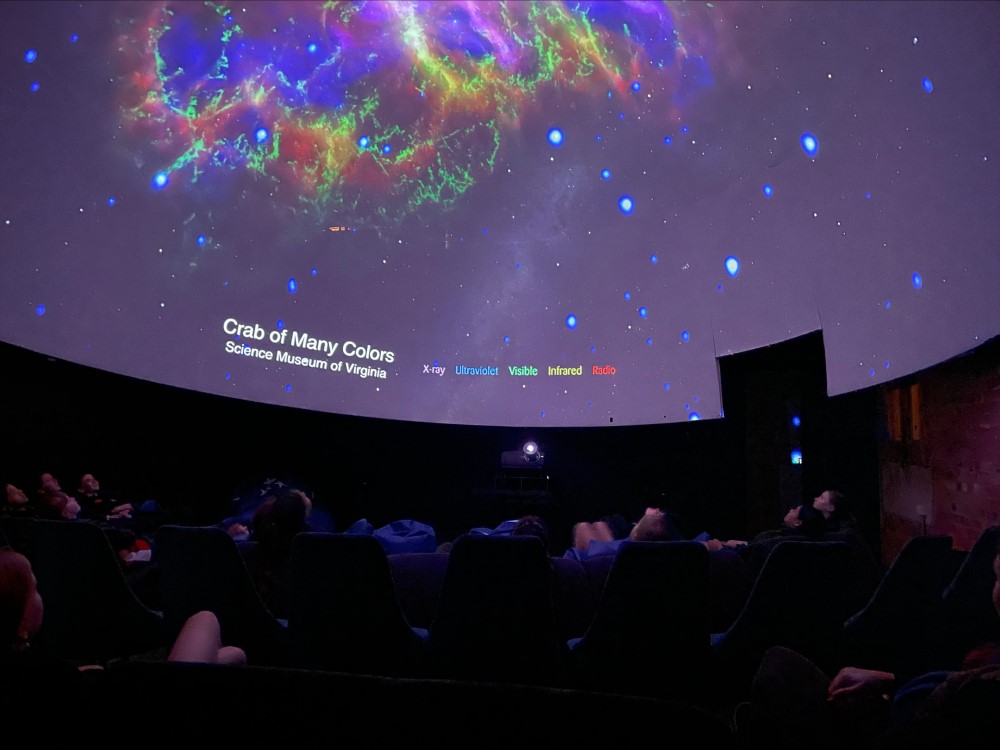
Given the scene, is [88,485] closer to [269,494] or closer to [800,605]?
[269,494]

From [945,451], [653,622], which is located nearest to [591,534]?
[945,451]

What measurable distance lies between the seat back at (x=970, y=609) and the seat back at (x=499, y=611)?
1.63 meters

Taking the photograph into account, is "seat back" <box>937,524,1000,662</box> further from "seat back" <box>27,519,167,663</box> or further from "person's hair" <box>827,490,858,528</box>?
"seat back" <box>27,519,167,663</box>

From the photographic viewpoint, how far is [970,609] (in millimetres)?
2742

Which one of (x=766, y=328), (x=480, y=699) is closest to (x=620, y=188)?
(x=766, y=328)

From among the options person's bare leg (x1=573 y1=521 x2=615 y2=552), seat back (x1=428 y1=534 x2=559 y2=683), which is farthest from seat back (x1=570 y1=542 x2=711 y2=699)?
person's bare leg (x1=573 y1=521 x2=615 y2=552)

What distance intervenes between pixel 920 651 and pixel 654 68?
14.4 feet

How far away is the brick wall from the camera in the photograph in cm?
429

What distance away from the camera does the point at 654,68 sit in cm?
534

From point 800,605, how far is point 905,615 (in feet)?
1.63

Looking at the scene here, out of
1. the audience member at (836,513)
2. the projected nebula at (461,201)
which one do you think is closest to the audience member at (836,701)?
the projected nebula at (461,201)

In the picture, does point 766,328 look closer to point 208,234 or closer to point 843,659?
point 843,659

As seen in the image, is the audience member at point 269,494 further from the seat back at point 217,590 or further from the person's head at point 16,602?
the person's head at point 16,602

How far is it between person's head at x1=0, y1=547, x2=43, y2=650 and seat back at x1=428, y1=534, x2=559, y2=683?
1264 mm
